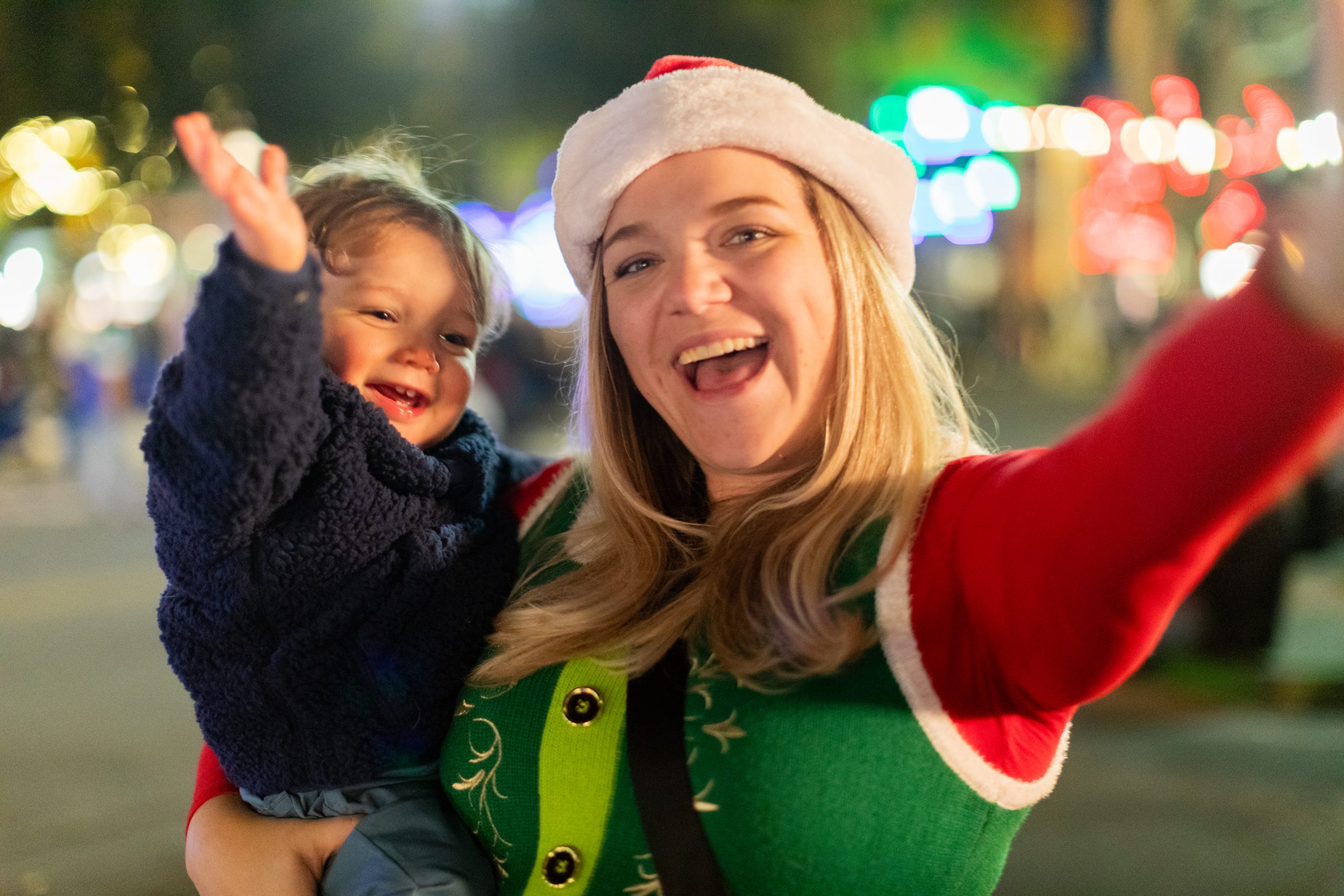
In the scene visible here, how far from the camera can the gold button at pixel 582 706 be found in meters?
1.58

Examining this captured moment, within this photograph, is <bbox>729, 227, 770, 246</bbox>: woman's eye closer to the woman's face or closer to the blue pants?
the woman's face

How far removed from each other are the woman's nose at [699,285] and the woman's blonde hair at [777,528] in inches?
7.1

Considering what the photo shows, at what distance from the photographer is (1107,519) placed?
44.5 inches

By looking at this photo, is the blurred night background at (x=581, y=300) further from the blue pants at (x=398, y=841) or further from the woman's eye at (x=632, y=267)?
the blue pants at (x=398, y=841)

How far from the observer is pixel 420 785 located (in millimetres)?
1767

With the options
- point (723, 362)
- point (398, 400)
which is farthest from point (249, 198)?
point (723, 362)

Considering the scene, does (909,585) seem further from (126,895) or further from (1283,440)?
(126,895)

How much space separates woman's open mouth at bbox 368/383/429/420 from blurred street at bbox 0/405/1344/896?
2.58 m

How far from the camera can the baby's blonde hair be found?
2059 millimetres

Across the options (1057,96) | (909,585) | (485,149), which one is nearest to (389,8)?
(485,149)

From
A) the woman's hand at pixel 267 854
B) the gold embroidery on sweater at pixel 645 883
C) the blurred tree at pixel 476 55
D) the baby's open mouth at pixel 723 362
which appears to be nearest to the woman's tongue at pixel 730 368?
the baby's open mouth at pixel 723 362

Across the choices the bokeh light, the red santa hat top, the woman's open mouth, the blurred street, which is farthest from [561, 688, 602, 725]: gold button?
Result: the bokeh light

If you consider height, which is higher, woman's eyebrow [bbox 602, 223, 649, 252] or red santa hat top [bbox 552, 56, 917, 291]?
red santa hat top [bbox 552, 56, 917, 291]

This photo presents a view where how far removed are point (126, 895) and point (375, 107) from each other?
33.6 ft
